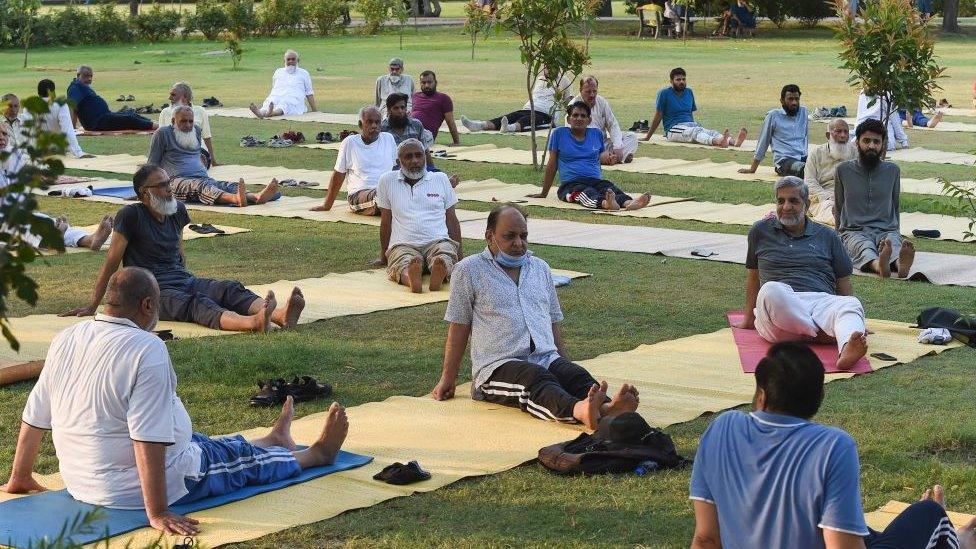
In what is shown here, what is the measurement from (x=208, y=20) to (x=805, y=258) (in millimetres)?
41895

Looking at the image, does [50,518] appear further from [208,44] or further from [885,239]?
[208,44]

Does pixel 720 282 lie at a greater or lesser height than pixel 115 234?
lesser

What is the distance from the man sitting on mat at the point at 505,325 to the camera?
7.19m

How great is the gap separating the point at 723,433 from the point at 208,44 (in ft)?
144

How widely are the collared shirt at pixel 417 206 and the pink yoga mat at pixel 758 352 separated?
270 centimetres

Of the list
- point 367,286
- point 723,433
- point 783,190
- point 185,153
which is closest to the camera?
point 723,433

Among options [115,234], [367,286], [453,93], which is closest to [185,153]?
[367,286]

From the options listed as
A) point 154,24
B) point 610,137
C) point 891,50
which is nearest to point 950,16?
point 154,24

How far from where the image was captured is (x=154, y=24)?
48000mm

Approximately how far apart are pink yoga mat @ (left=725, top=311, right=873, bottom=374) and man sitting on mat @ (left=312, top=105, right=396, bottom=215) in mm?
5327

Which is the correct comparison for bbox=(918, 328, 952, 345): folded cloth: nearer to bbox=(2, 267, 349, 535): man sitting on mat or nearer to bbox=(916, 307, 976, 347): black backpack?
bbox=(916, 307, 976, 347): black backpack

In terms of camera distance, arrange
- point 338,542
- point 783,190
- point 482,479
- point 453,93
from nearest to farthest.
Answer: point 338,542 < point 482,479 < point 783,190 < point 453,93

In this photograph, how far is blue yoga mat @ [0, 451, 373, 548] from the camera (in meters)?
5.25

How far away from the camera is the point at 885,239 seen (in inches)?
438
